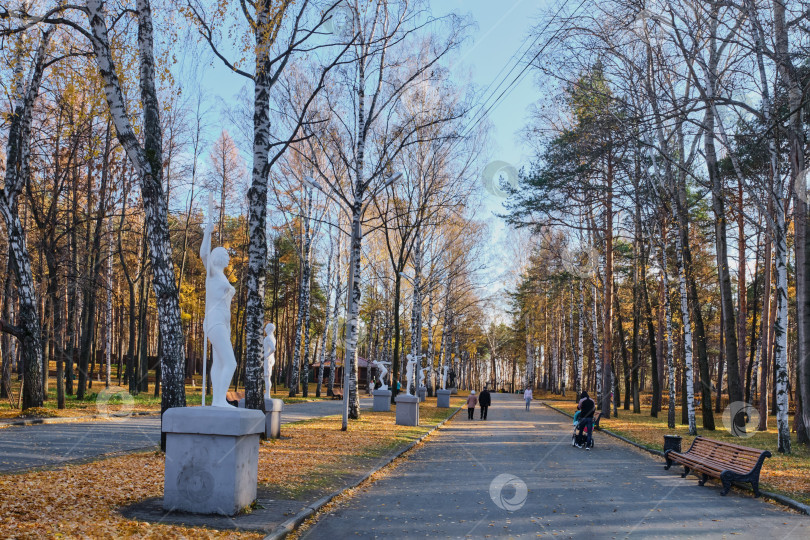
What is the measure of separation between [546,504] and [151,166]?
849 cm

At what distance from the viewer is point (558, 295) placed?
5122 centimetres

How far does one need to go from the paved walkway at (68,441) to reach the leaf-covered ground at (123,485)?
3.35 ft

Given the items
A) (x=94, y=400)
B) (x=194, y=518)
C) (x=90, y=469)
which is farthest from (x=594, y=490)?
(x=94, y=400)

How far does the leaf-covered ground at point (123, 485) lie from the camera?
19.6 feet

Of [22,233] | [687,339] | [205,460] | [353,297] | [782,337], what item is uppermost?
[22,233]

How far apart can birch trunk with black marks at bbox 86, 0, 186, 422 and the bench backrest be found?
9520 millimetres

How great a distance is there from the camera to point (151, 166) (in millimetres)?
11312

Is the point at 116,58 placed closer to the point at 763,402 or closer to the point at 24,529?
the point at 24,529

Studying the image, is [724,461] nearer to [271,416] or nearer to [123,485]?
Result: [271,416]

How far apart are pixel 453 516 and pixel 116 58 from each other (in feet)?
36.4

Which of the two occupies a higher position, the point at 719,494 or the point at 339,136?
the point at 339,136

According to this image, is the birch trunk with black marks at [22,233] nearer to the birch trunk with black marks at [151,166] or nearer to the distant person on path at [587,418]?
the birch trunk with black marks at [151,166]

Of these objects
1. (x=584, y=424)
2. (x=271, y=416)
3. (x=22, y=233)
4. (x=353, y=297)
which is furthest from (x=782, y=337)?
(x=22, y=233)

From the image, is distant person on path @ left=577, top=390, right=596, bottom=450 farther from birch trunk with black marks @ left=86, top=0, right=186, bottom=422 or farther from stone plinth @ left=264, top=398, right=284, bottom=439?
birch trunk with black marks @ left=86, top=0, right=186, bottom=422
